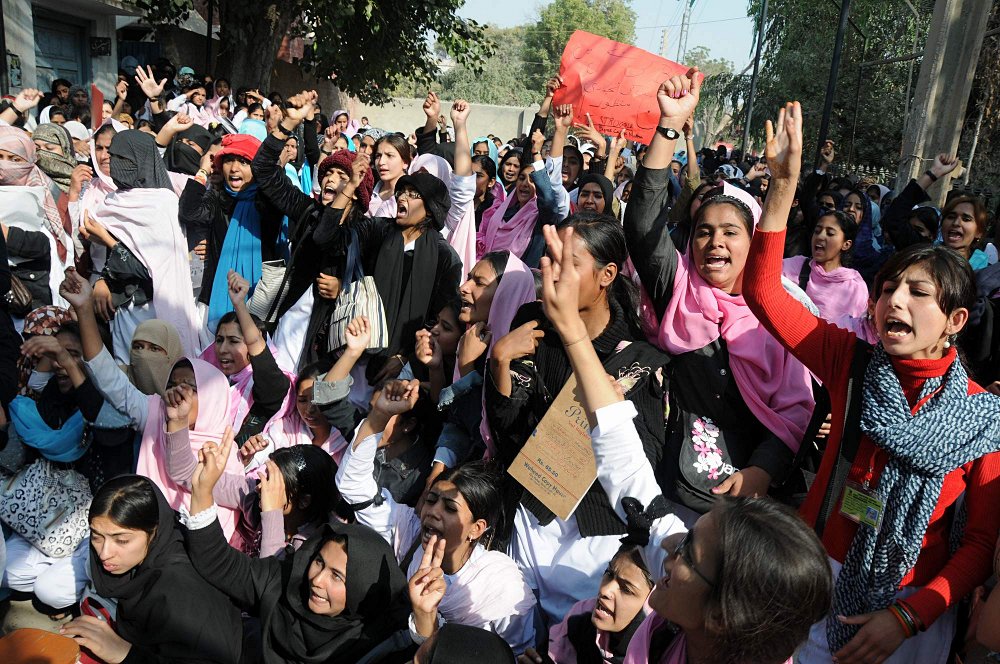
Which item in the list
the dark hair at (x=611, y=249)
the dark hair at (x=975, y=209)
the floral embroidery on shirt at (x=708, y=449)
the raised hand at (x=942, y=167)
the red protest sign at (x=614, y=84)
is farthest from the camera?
the red protest sign at (x=614, y=84)

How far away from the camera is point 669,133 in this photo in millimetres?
2121

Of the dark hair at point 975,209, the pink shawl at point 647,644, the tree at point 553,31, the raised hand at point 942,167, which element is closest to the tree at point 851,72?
the raised hand at point 942,167

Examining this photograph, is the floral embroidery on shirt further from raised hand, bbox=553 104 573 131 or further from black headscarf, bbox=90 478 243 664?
raised hand, bbox=553 104 573 131

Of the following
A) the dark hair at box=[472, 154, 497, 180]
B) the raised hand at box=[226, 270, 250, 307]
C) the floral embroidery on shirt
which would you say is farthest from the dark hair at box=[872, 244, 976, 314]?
the dark hair at box=[472, 154, 497, 180]

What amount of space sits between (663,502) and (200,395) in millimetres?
2183

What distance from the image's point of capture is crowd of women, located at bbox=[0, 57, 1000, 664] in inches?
70.7

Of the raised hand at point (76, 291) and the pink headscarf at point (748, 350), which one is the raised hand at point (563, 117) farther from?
the raised hand at point (76, 291)

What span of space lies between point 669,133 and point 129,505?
6.62 ft

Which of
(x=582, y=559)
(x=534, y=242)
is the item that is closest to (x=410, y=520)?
(x=582, y=559)

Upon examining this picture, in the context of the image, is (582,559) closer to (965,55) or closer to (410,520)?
(410,520)

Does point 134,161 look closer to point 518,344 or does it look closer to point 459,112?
point 459,112

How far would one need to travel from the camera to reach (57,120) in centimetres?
820

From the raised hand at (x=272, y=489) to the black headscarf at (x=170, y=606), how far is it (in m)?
0.31

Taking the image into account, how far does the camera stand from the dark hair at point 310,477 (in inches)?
117
